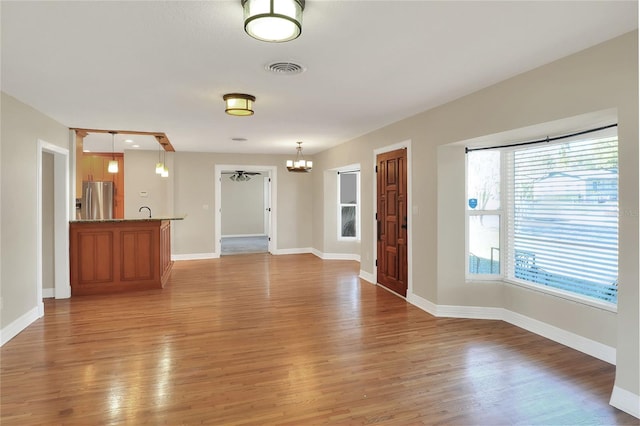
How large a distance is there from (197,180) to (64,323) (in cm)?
469

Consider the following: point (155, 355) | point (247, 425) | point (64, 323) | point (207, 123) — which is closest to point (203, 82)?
point (207, 123)

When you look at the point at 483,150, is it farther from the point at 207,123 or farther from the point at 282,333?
the point at 207,123

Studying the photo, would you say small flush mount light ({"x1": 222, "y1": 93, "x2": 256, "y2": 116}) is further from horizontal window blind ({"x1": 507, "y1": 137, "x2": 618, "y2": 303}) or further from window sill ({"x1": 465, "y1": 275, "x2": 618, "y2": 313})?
window sill ({"x1": 465, "y1": 275, "x2": 618, "y2": 313})

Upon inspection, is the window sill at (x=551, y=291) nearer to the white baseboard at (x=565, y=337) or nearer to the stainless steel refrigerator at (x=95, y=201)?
the white baseboard at (x=565, y=337)

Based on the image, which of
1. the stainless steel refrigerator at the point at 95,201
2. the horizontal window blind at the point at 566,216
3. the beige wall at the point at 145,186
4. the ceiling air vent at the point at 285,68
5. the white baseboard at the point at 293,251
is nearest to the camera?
the ceiling air vent at the point at 285,68

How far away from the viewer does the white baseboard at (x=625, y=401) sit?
2291 millimetres

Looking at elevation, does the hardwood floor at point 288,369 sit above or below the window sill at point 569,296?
below

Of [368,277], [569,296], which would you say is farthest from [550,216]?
[368,277]

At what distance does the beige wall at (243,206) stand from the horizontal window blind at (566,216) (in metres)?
10.1

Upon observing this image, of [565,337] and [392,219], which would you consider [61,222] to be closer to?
[392,219]

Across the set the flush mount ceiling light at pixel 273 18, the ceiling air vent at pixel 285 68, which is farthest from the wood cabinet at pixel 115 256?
the flush mount ceiling light at pixel 273 18

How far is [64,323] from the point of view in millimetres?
4035

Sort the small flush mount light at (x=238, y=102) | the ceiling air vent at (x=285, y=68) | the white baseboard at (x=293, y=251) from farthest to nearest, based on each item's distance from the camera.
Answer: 1. the white baseboard at (x=293, y=251)
2. the small flush mount light at (x=238, y=102)
3. the ceiling air vent at (x=285, y=68)

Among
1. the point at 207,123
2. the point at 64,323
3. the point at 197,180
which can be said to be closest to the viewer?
the point at 64,323
